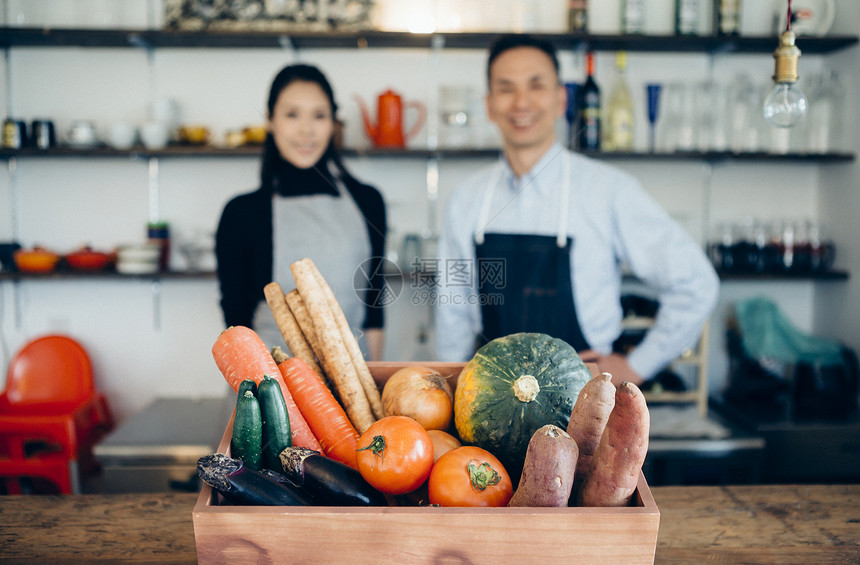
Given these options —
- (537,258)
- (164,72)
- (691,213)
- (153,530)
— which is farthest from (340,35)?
(153,530)

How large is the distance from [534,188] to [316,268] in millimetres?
981

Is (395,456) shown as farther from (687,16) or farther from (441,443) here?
(687,16)

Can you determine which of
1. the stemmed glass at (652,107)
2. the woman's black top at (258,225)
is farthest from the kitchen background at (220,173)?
the woman's black top at (258,225)

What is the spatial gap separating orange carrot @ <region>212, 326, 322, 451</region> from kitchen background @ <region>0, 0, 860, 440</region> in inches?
68.2

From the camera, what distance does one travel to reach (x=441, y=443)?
578mm

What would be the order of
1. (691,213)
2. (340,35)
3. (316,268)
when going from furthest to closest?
1. (691,213)
2. (340,35)
3. (316,268)

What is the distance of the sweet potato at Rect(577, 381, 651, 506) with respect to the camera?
45cm

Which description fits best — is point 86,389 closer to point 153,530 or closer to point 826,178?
point 153,530

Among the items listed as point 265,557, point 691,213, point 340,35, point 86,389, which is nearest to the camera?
point 265,557

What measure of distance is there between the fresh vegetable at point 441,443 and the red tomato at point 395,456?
0.11ft

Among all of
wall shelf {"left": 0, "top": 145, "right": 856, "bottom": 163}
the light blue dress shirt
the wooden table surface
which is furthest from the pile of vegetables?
wall shelf {"left": 0, "top": 145, "right": 856, "bottom": 163}

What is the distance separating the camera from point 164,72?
2406 millimetres

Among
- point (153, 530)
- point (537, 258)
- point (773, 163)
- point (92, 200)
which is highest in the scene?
point (773, 163)

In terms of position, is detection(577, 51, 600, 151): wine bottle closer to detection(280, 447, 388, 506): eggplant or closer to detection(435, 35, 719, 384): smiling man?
detection(435, 35, 719, 384): smiling man
